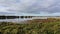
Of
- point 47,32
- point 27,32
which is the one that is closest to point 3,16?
point 27,32

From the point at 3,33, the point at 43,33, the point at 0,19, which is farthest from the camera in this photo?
the point at 0,19

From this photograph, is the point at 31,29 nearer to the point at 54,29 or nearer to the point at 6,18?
the point at 54,29

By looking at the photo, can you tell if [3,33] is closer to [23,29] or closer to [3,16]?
[23,29]

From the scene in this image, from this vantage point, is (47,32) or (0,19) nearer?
(47,32)

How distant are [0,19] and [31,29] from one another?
7.67 meters

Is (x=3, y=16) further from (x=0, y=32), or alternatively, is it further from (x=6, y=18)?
(x=0, y=32)

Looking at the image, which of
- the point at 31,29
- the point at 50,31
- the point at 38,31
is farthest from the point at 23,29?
the point at 50,31

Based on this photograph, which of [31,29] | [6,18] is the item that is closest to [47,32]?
[31,29]

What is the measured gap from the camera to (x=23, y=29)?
711 inches

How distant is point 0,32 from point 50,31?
5627 mm

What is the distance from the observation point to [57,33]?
16.4 metres

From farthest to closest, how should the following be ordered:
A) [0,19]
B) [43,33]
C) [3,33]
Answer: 1. [0,19]
2. [3,33]
3. [43,33]

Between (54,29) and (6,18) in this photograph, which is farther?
(6,18)

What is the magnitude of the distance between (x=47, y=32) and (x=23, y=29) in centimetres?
292
